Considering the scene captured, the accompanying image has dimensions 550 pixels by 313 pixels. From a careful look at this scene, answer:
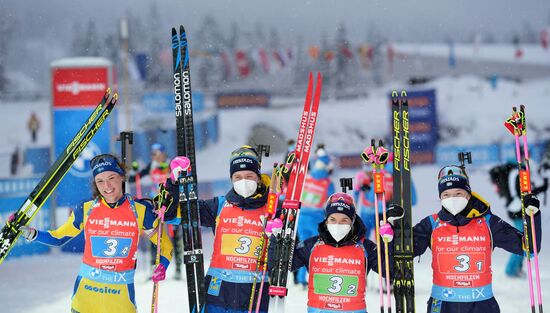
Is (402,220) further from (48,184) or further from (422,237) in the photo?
(48,184)

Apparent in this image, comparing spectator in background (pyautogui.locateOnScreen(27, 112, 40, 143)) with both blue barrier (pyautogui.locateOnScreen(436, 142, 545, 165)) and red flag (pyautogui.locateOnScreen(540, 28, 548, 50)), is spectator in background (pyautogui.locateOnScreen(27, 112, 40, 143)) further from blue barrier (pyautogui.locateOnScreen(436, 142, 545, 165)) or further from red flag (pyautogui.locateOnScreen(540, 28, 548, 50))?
red flag (pyautogui.locateOnScreen(540, 28, 548, 50))

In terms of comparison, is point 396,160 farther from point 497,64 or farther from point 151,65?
point 497,64

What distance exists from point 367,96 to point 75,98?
27689 millimetres

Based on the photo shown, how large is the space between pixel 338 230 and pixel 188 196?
110cm

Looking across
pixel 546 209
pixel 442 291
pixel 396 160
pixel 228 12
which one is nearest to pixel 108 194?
pixel 396 160

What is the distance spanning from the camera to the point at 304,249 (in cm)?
477

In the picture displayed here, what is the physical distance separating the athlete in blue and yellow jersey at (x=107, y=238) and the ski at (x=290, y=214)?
0.78m

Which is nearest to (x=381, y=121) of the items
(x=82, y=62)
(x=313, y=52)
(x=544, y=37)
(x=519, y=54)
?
(x=313, y=52)

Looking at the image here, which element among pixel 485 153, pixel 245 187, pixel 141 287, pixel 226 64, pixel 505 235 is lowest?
pixel 141 287

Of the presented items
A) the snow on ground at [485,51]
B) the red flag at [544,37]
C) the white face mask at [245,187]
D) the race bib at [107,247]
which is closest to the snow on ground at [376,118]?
the red flag at [544,37]

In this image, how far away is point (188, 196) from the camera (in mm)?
5012

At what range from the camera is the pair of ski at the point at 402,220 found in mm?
4703

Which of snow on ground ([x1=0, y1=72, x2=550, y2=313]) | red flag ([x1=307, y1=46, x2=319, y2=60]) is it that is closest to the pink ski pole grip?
snow on ground ([x1=0, y1=72, x2=550, y2=313])

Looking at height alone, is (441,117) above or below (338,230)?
above
